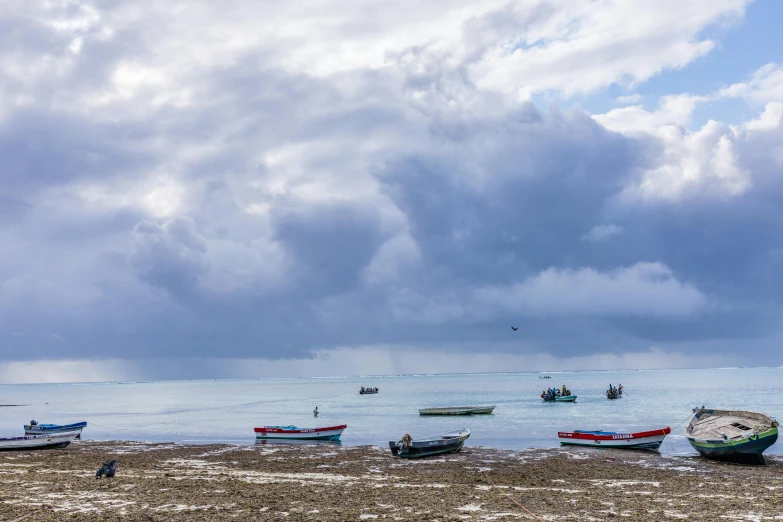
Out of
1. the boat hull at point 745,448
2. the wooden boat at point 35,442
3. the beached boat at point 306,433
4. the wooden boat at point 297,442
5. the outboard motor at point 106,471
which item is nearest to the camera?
the outboard motor at point 106,471

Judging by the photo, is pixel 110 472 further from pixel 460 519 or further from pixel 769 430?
pixel 769 430

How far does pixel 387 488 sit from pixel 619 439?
2709 centimetres

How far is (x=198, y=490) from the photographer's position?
2691cm

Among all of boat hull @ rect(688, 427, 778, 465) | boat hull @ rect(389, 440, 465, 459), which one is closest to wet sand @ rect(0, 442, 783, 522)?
boat hull @ rect(389, 440, 465, 459)

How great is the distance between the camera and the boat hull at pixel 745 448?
37.6 meters

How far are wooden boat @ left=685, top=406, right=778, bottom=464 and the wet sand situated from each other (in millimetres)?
1216

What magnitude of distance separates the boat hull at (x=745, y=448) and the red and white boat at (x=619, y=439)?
26.8 ft

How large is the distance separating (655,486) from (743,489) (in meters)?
3.47

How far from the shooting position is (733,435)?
40.6 metres

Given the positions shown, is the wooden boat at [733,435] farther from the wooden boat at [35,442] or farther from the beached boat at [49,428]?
the beached boat at [49,428]

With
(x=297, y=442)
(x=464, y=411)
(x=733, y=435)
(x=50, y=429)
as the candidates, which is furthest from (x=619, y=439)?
(x=50, y=429)

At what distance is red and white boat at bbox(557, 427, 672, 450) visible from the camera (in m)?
47.9

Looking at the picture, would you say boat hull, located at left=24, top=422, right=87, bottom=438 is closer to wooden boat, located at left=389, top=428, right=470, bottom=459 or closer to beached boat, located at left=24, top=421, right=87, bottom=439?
beached boat, located at left=24, top=421, right=87, bottom=439

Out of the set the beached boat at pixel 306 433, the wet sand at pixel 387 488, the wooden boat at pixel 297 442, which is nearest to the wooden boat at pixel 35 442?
the wet sand at pixel 387 488
